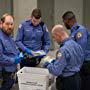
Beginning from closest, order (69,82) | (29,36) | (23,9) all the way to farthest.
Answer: (69,82), (29,36), (23,9)

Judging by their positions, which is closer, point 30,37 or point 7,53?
point 7,53

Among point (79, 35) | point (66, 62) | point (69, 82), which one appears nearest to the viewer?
point (66, 62)

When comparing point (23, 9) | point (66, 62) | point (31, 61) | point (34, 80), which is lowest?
point (34, 80)

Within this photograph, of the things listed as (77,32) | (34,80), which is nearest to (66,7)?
(77,32)

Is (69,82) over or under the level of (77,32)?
under

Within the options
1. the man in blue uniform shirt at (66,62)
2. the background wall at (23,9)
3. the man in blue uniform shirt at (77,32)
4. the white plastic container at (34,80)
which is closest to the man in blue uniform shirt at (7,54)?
the white plastic container at (34,80)

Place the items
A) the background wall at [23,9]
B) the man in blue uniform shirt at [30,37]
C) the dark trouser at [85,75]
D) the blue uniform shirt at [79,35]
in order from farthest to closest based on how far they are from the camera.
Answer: the background wall at [23,9] → the man in blue uniform shirt at [30,37] → the dark trouser at [85,75] → the blue uniform shirt at [79,35]

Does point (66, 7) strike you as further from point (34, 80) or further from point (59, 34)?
point (59, 34)

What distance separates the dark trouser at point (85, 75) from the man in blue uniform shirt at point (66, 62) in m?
0.76

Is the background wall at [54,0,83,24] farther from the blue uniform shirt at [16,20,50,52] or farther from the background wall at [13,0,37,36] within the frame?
the blue uniform shirt at [16,20,50,52]

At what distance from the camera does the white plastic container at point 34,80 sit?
5262 millimetres

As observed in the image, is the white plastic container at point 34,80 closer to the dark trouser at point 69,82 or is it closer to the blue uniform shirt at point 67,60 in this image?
the dark trouser at point 69,82

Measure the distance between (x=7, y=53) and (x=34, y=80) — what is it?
0.65 m

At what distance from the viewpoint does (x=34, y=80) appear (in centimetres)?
536
